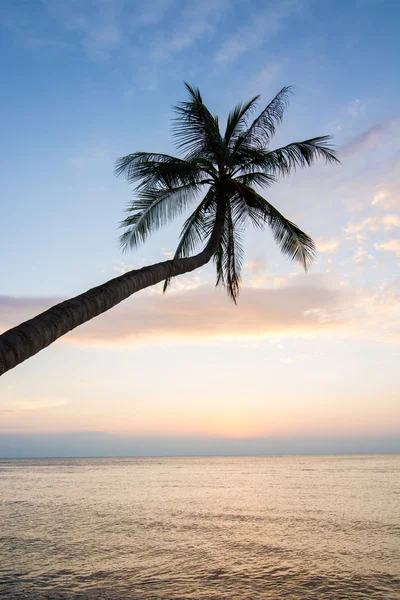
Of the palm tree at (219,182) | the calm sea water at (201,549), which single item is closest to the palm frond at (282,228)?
the palm tree at (219,182)

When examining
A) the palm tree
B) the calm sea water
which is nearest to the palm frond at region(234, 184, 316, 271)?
the palm tree

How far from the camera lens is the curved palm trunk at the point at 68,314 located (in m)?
4.58

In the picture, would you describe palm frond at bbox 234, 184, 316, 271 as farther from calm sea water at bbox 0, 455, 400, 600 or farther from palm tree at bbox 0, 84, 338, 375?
calm sea water at bbox 0, 455, 400, 600

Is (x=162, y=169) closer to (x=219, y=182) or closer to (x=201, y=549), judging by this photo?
(x=219, y=182)

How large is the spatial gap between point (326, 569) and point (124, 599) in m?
4.16

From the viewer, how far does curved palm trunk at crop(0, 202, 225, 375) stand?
15.0ft

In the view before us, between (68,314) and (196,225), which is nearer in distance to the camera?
(68,314)

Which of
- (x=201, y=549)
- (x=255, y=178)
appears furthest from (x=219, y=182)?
(x=201, y=549)

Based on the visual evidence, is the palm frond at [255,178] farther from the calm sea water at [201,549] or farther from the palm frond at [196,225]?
the calm sea water at [201,549]

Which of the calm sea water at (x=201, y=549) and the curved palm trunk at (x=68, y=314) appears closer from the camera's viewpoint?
the curved palm trunk at (x=68, y=314)

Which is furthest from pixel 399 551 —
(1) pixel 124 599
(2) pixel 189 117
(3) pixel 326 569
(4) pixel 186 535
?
(2) pixel 189 117

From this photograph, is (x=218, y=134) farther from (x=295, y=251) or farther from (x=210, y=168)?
(x=295, y=251)

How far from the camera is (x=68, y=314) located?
554 centimetres

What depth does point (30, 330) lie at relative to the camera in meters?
4.85
